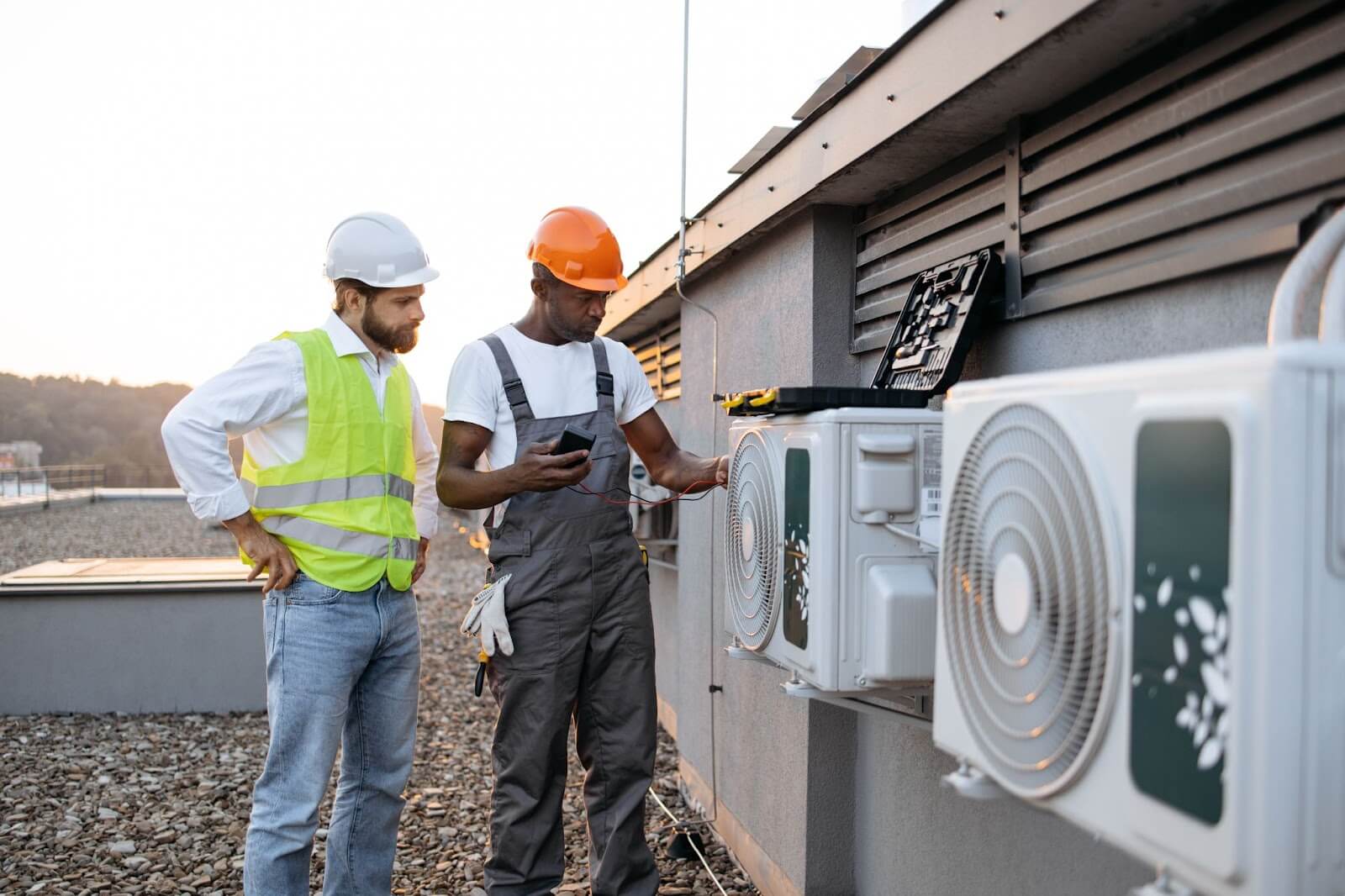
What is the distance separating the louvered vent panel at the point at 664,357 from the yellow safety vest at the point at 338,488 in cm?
288

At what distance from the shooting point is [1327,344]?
1.13m

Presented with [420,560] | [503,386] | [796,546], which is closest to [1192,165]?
[796,546]

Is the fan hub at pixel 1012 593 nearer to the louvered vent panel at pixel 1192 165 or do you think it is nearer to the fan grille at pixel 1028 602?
the fan grille at pixel 1028 602

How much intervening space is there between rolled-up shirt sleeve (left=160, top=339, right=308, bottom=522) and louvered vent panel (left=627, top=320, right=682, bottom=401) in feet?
10.2

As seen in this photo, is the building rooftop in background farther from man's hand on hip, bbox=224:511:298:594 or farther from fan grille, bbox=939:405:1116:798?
fan grille, bbox=939:405:1116:798

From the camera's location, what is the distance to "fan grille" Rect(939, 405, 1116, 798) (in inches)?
54.9

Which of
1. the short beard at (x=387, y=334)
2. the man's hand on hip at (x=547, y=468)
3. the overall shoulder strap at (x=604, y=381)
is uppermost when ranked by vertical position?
the short beard at (x=387, y=334)

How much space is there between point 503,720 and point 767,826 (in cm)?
116

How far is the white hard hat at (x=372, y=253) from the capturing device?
315 centimetres

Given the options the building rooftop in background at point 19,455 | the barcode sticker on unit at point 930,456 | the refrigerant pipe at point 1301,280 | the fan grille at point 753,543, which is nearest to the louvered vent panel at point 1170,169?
the refrigerant pipe at point 1301,280

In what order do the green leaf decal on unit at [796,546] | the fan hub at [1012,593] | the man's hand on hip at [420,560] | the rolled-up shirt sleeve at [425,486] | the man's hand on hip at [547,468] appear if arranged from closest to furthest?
the fan hub at [1012,593], the green leaf decal on unit at [796,546], the man's hand on hip at [547,468], the man's hand on hip at [420,560], the rolled-up shirt sleeve at [425,486]

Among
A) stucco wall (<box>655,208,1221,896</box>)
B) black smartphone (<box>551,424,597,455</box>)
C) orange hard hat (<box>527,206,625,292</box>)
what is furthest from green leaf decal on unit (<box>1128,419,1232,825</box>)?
orange hard hat (<box>527,206,625,292</box>)

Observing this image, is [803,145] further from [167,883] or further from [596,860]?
[167,883]

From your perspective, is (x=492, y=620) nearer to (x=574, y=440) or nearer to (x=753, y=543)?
(x=574, y=440)
